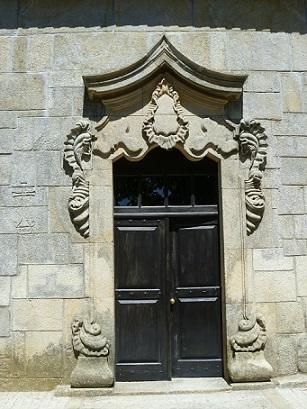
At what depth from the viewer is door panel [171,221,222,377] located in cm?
618

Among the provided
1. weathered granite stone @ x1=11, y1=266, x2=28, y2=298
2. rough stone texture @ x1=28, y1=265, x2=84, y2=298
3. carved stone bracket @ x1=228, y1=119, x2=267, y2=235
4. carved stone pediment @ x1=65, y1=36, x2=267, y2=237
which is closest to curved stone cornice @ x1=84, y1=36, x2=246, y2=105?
carved stone pediment @ x1=65, y1=36, x2=267, y2=237

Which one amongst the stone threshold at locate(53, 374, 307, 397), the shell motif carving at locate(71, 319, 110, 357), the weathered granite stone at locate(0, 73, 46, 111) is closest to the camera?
the stone threshold at locate(53, 374, 307, 397)

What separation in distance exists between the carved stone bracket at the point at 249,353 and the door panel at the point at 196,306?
34cm

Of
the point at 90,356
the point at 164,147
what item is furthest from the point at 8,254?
the point at 164,147

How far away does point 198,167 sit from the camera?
6.43 metres

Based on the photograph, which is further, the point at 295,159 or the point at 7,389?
the point at 295,159

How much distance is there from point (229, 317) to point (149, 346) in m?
1.03

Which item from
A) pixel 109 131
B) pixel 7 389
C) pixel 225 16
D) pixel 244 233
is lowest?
pixel 7 389

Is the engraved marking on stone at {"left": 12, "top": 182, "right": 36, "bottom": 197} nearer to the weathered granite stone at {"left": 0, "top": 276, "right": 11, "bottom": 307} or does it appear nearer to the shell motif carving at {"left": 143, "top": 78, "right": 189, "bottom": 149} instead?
the weathered granite stone at {"left": 0, "top": 276, "right": 11, "bottom": 307}

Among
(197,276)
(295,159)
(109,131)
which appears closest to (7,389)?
(197,276)

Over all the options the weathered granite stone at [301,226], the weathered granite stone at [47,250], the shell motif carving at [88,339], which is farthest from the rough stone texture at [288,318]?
the weathered granite stone at [47,250]

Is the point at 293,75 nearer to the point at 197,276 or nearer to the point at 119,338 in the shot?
the point at 197,276

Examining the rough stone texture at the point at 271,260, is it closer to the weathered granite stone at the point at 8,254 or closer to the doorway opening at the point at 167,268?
the doorway opening at the point at 167,268

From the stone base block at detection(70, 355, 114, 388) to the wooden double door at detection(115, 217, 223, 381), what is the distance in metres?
0.34
